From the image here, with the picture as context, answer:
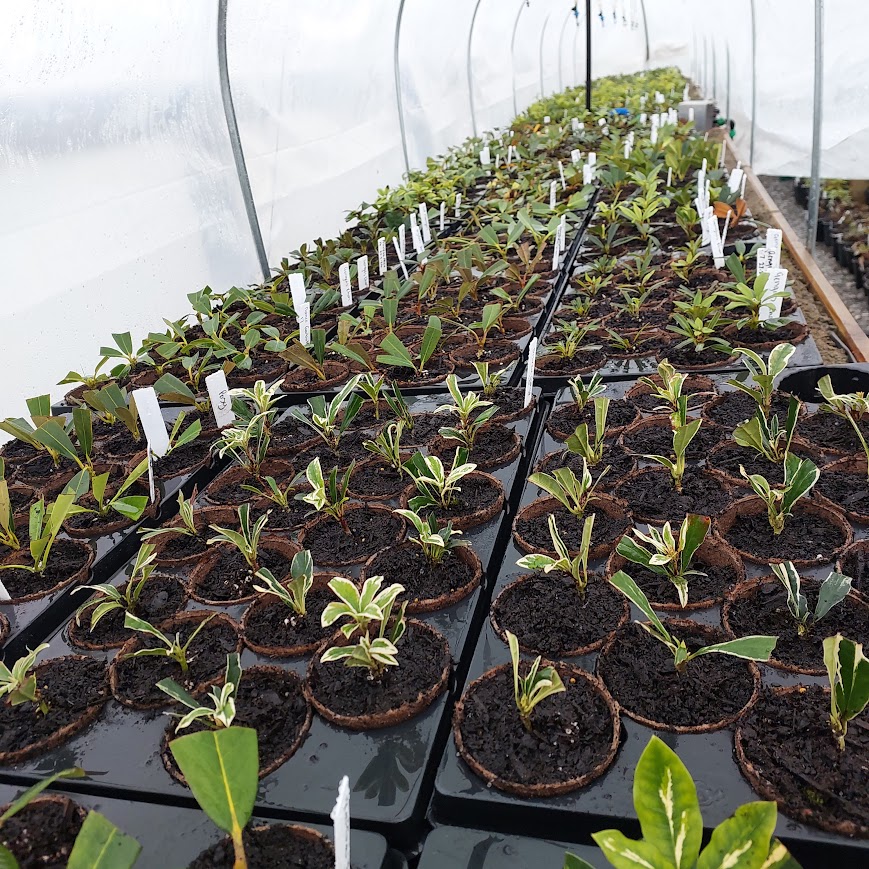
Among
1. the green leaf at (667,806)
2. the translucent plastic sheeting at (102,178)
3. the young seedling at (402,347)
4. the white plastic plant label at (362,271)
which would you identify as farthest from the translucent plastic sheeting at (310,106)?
the green leaf at (667,806)

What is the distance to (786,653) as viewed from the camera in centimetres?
114

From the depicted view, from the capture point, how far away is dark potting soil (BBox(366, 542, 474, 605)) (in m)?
1.39

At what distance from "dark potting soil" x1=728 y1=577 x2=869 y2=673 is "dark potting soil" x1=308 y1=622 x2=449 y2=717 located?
0.51 meters

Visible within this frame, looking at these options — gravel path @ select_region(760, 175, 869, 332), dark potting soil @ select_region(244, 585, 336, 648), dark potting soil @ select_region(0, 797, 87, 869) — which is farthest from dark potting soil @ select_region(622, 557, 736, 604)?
gravel path @ select_region(760, 175, 869, 332)

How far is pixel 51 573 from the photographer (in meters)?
1.64

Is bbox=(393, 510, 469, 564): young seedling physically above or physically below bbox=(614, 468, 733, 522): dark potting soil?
above

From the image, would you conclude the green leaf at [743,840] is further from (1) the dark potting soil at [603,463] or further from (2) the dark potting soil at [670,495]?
(1) the dark potting soil at [603,463]

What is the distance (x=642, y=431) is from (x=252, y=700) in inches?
47.2

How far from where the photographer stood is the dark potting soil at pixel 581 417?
6.28 ft

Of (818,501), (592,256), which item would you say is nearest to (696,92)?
(592,256)

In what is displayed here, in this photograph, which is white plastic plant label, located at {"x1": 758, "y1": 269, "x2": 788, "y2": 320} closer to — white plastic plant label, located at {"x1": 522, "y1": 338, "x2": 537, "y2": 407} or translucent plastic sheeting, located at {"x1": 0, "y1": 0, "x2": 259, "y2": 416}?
white plastic plant label, located at {"x1": 522, "y1": 338, "x2": 537, "y2": 407}

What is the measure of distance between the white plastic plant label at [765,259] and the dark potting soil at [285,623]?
5.95 ft

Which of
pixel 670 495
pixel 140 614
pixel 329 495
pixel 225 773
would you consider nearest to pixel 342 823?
pixel 225 773

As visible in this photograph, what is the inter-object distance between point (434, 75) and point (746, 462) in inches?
257
